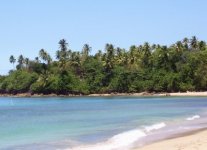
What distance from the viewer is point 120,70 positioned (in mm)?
130875

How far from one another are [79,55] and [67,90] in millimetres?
12843

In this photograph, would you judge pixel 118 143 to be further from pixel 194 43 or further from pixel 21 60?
pixel 21 60

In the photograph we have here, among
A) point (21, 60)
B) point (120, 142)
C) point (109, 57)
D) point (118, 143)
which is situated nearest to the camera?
point (118, 143)

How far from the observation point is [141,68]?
134 meters

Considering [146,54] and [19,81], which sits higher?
[146,54]

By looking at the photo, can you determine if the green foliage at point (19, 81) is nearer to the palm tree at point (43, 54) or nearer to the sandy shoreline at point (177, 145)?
the palm tree at point (43, 54)

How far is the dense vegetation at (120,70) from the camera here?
122812mm

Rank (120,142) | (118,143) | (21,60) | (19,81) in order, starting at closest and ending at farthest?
1. (118,143)
2. (120,142)
3. (19,81)
4. (21,60)

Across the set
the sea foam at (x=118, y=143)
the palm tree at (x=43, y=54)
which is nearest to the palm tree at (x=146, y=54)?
the palm tree at (x=43, y=54)

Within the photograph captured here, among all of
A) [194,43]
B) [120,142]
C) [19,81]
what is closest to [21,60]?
[19,81]

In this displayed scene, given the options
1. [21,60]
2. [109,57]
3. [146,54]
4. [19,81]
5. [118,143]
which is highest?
[21,60]

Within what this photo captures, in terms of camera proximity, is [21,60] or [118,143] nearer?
[118,143]

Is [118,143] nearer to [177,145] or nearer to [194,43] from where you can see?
[177,145]

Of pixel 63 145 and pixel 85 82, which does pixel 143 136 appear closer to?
pixel 63 145
